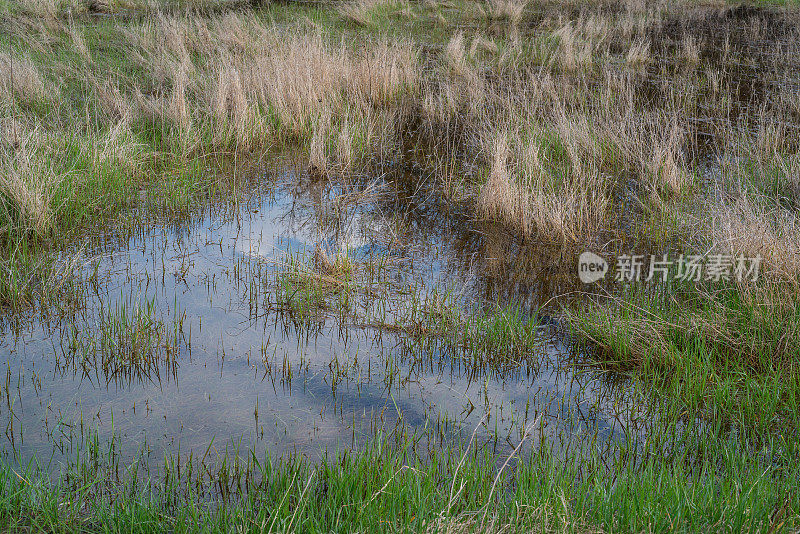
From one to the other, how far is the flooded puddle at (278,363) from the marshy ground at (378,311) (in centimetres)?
2

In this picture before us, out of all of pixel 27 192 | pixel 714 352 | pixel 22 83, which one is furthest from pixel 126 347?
pixel 22 83

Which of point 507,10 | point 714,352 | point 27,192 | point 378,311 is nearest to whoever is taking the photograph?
point 714,352

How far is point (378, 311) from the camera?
439 centimetres

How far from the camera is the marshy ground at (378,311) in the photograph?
2754 millimetres

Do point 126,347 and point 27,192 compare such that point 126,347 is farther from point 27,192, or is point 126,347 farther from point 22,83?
point 22,83

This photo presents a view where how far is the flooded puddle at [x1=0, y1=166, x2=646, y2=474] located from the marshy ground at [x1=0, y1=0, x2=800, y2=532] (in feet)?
0.06

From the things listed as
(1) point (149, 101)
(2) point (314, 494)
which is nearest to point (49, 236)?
(1) point (149, 101)

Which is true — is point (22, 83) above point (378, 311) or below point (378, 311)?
above

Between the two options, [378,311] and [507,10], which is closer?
[378,311]

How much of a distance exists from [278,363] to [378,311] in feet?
2.59

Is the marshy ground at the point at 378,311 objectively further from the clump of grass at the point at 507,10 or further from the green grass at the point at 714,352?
the clump of grass at the point at 507,10

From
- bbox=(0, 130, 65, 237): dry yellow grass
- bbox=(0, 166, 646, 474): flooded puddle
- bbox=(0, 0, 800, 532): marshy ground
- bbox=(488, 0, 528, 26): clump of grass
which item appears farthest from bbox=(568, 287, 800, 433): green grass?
bbox=(488, 0, 528, 26): clump of grass

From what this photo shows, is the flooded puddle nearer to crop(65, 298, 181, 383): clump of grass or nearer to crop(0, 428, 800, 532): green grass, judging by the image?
crop(65, 298, 181, 383): clump of grass

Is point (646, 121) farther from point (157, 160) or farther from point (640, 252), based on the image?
point (157, 160)
